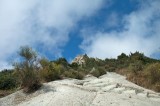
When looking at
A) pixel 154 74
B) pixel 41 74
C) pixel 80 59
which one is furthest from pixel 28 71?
pixel 80 59

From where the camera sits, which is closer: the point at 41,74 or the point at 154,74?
the point at 41,74

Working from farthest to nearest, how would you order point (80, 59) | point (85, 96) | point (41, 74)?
1. point (80, 59)
2. point (41, 74)
3. point (85, 96)

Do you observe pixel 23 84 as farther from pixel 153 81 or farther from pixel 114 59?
pixel 114 59

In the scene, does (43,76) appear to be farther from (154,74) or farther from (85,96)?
(154,74)

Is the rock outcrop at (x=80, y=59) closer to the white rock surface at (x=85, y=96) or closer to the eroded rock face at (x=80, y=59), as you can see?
the eroded rock face at (x=80, y=59)

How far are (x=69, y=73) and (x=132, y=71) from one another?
6.29 meters

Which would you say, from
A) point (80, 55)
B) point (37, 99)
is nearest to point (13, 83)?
point (37, 99)

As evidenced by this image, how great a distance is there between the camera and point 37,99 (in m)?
22.1

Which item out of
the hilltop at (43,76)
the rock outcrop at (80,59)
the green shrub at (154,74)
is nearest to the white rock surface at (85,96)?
the hilltop at (43,76)

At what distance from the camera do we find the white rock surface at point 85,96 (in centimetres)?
2092

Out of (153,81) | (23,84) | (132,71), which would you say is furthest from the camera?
(132,71)

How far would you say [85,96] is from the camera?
22062mm

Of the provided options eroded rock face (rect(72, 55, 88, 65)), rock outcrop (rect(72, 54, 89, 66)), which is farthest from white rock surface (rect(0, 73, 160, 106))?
eroded rock face (rect(72, 55, 88, 65))

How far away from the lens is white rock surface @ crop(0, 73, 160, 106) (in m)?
20.9
